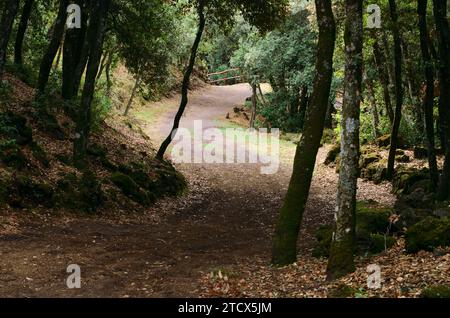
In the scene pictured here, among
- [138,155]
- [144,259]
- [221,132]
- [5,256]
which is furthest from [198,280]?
[221,132]

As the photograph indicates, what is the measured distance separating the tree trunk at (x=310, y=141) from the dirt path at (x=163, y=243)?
1598 millimetres

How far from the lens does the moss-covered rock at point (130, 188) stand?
17.0m

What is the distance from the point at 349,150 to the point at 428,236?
270cm

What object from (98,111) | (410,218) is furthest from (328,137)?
(410,218)

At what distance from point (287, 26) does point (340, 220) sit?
92.5ft

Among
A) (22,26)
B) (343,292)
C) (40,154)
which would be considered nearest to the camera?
(343,292)

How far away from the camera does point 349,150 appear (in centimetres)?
913

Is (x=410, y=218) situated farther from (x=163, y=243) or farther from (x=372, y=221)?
(x=163, y=243)

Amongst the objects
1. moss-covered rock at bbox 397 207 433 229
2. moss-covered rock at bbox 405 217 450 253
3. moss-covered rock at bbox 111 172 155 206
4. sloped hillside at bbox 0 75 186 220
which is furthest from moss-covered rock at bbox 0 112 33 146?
moss-covered rock at bbox 405 217 450 253

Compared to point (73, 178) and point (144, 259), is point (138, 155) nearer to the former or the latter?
point (73, 178)

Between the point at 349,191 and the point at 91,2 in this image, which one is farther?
the point at 91,2

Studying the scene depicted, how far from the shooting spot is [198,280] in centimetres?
968

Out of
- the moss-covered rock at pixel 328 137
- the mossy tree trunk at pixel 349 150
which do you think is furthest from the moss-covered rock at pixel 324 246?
the moss-covered rock at pixel 328 137

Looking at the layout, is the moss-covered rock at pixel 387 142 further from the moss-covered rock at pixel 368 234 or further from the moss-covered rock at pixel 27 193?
the moss-covered rock at pixel 27 193
